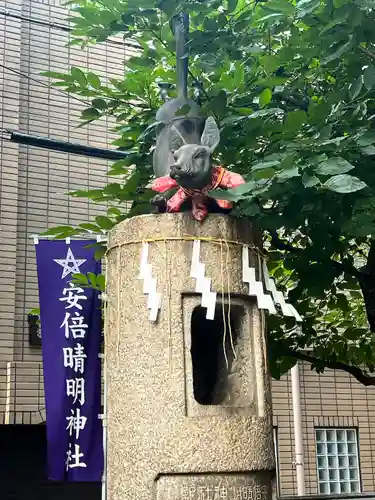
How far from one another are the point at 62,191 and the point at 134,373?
5.04 metres

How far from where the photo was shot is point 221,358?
4.90 metres

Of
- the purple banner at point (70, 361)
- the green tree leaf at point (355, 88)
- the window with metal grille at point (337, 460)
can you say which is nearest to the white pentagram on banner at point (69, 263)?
the purple banner at point (70, 361)

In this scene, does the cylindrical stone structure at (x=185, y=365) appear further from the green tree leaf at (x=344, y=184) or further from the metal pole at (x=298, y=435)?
the metal pole at (x=298, y=435)

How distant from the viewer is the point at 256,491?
443 centimetres

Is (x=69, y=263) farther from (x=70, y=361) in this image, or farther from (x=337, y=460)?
(x=337, y=460)

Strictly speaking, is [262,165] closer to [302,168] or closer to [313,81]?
[302,168]

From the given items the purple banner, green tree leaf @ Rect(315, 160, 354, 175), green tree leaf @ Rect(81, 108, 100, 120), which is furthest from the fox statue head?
the purple banner

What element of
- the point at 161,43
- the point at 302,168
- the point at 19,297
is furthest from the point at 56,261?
the point at 302,168

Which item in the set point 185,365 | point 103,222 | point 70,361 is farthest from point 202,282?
point 70,361

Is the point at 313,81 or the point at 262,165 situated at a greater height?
the point at 313,81

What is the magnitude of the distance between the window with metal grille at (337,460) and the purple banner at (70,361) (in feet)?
14.7

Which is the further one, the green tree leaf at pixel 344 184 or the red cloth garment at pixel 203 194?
the red cloth garment at pixel 203 194

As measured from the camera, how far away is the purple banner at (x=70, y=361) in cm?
662

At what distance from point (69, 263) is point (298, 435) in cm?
451
